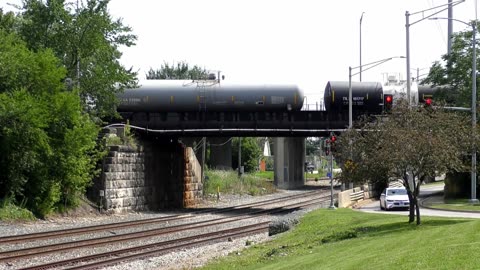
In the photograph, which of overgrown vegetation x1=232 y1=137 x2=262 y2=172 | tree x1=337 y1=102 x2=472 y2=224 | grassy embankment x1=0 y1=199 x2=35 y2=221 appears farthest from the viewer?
overgrown vegetation x1=232 y1=137 x2=262 y2=172

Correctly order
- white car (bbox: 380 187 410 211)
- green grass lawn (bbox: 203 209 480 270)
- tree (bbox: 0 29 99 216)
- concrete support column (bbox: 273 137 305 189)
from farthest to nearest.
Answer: concrete support column (bbox: 273 137 305 189), white car (bbox: 380 187 410 211), tree (bbox: 0 29 99 216), green grass lawn (bbox: 203 209 480 270)

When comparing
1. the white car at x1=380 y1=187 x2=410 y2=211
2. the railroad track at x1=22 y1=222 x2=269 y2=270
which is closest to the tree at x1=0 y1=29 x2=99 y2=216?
the railroad track at x1=22 y1=222 x2=269 y2=270

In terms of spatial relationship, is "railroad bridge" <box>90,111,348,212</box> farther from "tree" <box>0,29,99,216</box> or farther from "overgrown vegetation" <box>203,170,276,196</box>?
"overgrown vegetation" <box>203,170,276,196</box>

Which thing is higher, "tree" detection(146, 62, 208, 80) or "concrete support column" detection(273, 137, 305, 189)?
"tree" detection(146, 62, 208, 80)

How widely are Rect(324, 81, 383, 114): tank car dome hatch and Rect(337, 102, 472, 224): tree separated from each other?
76.4 ft

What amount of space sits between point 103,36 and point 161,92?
6702 mm

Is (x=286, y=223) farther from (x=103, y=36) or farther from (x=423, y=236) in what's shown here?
(x=103, y=36)

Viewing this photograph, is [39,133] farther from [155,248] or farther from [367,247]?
[367,247]

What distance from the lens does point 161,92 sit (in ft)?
158

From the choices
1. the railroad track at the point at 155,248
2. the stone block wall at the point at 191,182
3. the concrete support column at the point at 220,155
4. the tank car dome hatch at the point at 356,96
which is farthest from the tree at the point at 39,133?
the concrete support column at the point at 220,155

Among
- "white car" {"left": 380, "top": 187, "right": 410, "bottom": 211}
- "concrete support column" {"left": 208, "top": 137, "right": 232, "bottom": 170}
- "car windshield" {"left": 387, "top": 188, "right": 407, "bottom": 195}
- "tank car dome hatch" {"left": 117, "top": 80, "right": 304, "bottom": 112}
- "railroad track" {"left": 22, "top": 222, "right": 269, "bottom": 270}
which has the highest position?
"tank car dome hatch" {"left": 117, "top": 80, "right": 304, "bottom": 112}

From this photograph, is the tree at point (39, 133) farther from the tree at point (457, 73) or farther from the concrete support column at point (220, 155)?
the concrete support column at point (220, 155)

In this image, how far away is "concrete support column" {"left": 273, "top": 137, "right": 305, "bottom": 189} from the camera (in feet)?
269

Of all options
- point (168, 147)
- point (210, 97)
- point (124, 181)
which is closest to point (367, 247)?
point (124, 181)
